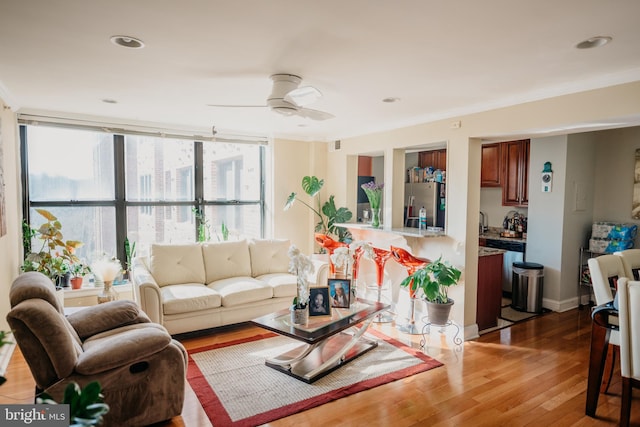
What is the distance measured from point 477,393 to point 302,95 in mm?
2607

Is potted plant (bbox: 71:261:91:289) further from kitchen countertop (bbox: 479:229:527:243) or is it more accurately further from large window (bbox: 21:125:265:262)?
kitchen countertop (bbox: 479:229:527:243)

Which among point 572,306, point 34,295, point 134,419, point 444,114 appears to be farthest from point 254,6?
point 572,306

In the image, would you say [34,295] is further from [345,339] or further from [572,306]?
[572,306]

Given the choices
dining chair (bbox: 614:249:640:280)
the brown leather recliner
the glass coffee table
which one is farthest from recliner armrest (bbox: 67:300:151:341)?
dining chair (bbox: 614:249:640:280)

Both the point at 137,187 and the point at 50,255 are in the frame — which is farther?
the point at 137,187

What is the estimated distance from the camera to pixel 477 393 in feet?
9.34

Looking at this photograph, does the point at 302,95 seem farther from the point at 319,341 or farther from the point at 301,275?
the point at 319,341

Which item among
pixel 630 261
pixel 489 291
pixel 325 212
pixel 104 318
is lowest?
pixel 489 291

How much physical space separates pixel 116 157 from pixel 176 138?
757 mm

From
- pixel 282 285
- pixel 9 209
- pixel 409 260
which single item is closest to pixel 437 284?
pixel 409 260

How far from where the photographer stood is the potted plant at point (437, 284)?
3.62 m

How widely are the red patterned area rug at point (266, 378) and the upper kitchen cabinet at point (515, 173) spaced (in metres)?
3.02

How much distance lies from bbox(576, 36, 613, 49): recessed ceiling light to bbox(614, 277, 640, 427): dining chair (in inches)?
55.2

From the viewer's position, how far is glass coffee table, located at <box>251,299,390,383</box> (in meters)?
2.92
